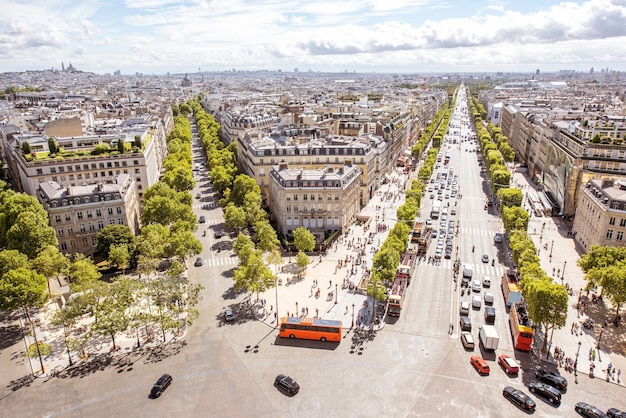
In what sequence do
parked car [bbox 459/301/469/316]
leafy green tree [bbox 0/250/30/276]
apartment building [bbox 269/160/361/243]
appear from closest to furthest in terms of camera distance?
parked car [bbox 459/301/469/316] → leafy green tree [bbox 0/250/30/276] → apartment building [bbox 269/160/361/243]

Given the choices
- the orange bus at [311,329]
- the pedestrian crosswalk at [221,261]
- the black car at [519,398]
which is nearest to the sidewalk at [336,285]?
the orange bus at [311,329]

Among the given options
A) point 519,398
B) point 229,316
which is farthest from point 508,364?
point 229,316

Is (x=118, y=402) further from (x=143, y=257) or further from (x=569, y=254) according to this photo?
(x=569, y=254)

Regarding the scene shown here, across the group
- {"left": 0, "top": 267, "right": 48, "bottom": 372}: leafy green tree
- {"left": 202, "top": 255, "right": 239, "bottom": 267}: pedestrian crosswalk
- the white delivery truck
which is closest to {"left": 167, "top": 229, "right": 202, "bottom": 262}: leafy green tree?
{"left": 202, "top": 255, "right": 239, "bottom": 267}: pedestrian crosswalk

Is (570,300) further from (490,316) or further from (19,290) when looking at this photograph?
(19,290)

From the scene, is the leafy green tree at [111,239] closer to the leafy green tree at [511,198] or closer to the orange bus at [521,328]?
the orange bus at [521,328]

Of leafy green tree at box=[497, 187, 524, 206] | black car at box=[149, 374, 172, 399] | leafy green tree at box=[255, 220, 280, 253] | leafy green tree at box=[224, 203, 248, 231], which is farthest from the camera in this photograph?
leafy green tree at box=[497, 187, 524, 206]

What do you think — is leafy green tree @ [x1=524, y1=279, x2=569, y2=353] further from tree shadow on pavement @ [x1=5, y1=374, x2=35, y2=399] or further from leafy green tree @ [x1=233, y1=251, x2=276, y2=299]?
tree shadow on pavement @ [x1=5, y1=374, x2=35, y2=399]
